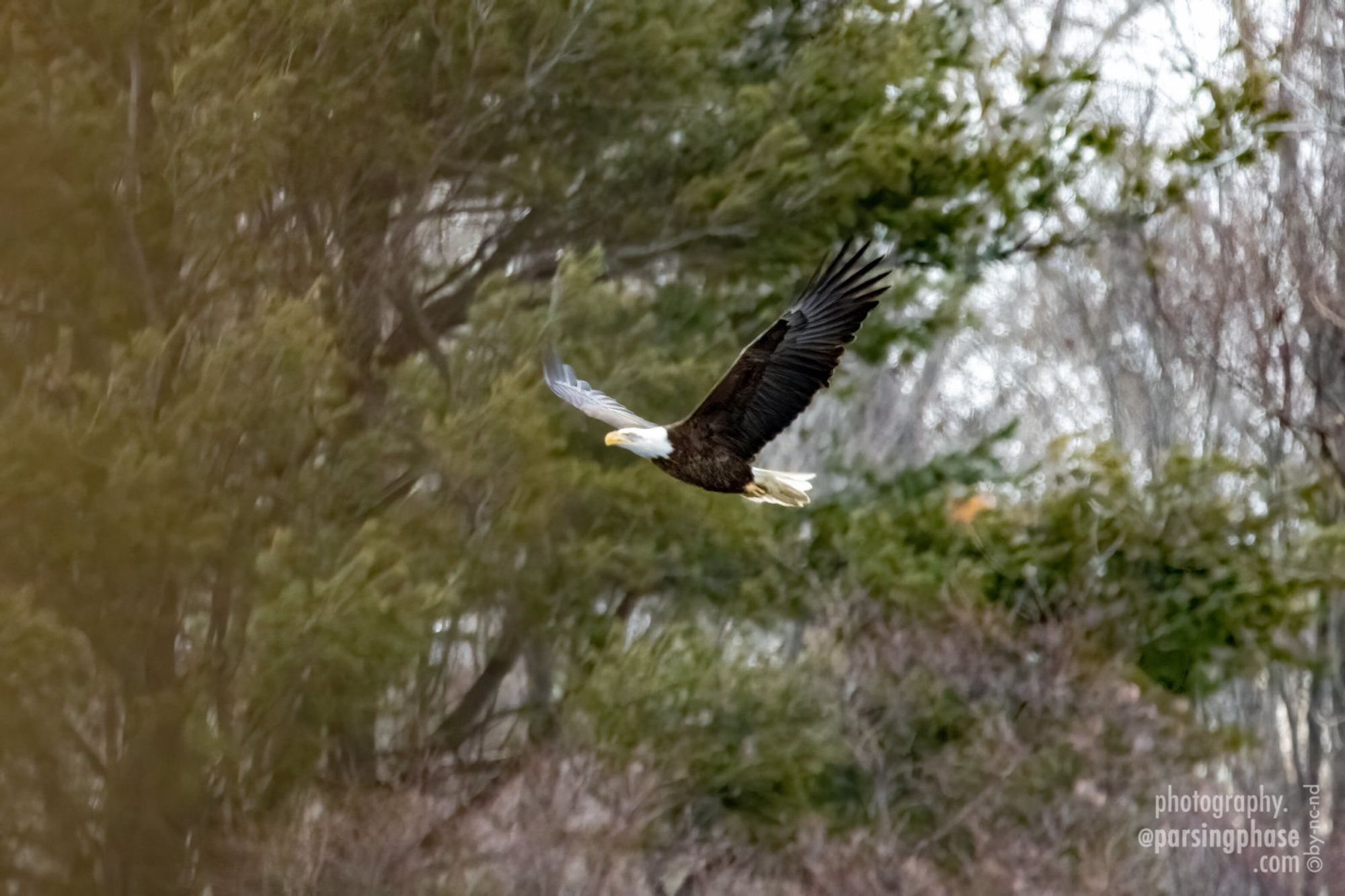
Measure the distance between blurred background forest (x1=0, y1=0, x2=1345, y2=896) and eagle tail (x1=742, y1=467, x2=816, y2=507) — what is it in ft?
10.3

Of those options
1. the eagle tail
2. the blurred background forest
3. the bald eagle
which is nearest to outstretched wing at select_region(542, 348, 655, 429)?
the bald eagle

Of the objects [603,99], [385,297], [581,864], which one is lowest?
[581,864]

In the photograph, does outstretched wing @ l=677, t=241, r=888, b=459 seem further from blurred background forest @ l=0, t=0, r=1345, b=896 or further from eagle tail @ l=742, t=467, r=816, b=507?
blurred background forest @ l=0, t=0, r=1345, b=896

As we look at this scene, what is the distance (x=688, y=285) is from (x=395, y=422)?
1.81m

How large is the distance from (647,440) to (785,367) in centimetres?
46

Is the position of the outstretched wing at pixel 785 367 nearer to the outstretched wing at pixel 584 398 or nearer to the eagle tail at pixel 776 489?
the eagle tail at pixel 776 489

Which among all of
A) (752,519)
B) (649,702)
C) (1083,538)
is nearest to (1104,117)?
(1083,538)

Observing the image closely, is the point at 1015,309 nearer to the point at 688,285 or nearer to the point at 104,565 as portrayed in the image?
the point at 688,285

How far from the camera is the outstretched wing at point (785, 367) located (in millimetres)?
4559

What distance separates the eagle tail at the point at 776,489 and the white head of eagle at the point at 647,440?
30 cm

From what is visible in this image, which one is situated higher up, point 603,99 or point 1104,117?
point 1104,117

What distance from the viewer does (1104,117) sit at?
12484 millimetres

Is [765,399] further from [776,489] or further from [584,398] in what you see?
[584,398]

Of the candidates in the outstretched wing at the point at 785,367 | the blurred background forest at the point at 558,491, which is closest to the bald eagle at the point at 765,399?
the outstretched wing at the point at 785,367
